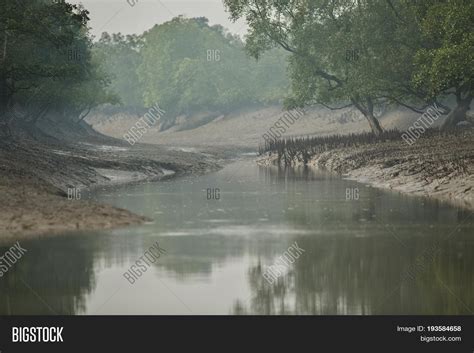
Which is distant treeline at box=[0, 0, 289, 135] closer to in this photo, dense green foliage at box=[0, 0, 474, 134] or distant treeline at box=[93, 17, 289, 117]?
distant treeline at box=[93, 17, 289, 117]

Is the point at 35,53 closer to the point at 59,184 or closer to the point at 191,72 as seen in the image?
the point at 59,184

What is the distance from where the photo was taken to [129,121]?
15100 cm

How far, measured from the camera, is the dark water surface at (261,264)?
526 inches

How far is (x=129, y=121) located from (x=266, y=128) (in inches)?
1899

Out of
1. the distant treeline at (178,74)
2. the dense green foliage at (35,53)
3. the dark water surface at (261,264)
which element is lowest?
the dark water surface at (261,264)

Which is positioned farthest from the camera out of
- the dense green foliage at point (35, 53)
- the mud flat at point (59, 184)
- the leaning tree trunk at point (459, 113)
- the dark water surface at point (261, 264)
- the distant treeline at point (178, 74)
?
the distant treeline at point (178, 74)

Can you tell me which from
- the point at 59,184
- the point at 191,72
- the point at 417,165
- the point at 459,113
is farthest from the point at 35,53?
the point at 191,72

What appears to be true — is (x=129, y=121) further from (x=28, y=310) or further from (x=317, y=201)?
(x=28, y=310)

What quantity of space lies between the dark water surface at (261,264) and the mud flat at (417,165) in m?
2.51

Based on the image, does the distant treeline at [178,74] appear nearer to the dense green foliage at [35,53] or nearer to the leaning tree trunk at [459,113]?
the dense green foliage at [35,53]

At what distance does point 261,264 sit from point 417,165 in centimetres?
2042

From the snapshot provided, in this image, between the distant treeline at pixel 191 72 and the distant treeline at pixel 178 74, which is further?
the distant treeline at pixel 191 72

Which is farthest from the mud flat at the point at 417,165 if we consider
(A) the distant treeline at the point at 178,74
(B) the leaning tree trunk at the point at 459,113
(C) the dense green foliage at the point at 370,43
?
(A) the distant treeline at the point at 178,74

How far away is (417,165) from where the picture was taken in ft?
118
